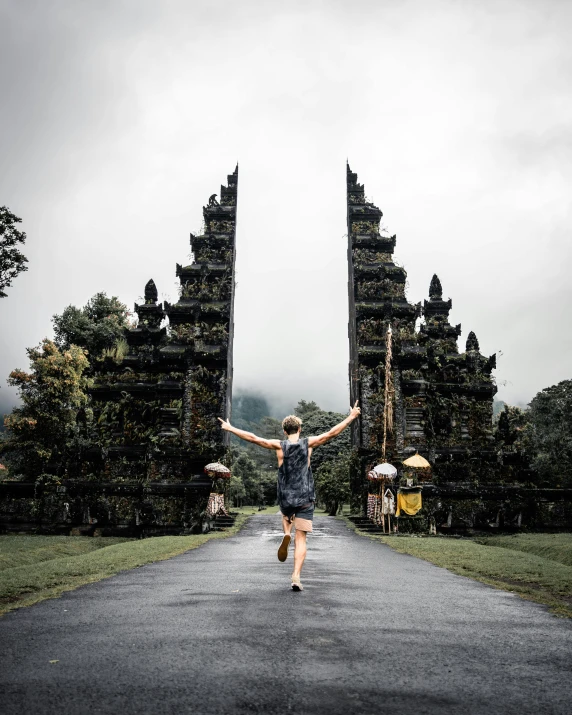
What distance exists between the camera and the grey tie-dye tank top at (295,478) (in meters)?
6.87

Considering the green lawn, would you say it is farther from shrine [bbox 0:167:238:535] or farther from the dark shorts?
shrine [bbox 0:167:238:535]

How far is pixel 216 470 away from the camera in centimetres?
2314

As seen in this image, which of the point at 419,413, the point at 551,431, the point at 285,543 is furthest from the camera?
the point at 551,431

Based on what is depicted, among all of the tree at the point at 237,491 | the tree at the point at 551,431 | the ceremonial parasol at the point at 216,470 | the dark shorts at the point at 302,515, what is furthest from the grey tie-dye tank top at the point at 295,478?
the tree at the point at 237,491

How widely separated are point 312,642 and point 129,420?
89.5 ft

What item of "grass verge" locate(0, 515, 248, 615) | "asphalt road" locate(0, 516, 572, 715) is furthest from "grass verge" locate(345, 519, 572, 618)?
"grass verge" locate(0, 515, 248, 615)

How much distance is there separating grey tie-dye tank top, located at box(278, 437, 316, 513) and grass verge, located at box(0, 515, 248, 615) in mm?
2860

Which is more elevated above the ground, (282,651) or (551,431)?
(551,431)

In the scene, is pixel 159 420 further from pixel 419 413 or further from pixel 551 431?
pixel 551 431

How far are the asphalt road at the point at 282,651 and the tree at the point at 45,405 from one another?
1018 inches

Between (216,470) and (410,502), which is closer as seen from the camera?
(410,502)

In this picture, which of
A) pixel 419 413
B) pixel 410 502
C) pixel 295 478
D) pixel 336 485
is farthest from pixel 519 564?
pixel 336 485

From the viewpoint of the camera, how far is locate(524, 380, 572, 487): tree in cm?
3619

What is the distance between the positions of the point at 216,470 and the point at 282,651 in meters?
19.5
